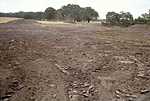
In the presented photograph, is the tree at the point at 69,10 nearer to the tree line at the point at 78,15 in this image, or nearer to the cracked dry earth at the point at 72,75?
the tree line at the point at 78,15

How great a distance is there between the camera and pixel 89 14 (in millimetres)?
61188

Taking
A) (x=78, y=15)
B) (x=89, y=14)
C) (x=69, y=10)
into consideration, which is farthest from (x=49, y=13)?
(x=69, y=10)

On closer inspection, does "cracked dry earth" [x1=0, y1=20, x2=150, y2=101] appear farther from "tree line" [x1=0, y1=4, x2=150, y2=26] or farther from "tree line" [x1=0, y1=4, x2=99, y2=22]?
"tree line" [x1=0, y1=4, x2=99, y2=22]

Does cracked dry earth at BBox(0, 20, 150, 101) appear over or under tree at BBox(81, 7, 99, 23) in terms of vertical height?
under

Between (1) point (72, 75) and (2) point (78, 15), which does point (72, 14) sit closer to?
(2) point (78, 15)

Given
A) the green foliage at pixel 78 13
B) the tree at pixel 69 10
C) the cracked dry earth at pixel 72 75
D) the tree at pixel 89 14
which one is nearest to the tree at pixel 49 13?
the green foliage at pixel 78 13

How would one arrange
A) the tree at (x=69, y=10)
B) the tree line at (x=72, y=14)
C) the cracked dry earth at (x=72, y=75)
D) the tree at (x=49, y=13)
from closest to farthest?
the cracked dry earth at (x=72, y=75) < the tree line at (x=72, y=14) < the tree at (x=49, y=13) < the tree at (x=69, y=10)

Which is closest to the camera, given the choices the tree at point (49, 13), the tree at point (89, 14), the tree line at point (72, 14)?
the tree at point (89, 14)

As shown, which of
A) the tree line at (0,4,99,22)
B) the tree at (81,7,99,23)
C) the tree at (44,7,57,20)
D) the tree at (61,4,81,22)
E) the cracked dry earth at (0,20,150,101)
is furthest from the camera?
the tree at (61,4,81,22)

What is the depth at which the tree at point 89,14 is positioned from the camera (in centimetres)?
5864

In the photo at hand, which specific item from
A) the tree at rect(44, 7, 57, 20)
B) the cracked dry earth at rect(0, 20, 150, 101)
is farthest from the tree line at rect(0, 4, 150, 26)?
the cracked dry earth at rect(0, 20, 150, 101)

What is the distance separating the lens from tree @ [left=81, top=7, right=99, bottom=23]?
5864cm

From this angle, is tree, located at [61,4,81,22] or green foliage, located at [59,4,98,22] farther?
tree, located at [61,4,81,22]

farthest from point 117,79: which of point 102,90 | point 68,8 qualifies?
point 68,8
